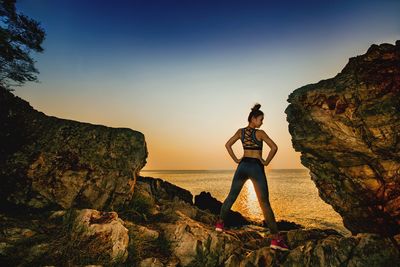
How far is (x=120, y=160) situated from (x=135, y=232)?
Answer: 2.54 m

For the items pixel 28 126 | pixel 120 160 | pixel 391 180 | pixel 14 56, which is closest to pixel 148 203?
pixel 120 160

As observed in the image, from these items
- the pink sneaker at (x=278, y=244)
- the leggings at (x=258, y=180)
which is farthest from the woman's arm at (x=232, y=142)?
the pink sneaker at (x=278, y=244)

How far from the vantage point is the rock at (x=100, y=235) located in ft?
17.3

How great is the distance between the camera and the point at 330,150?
6.43 metres

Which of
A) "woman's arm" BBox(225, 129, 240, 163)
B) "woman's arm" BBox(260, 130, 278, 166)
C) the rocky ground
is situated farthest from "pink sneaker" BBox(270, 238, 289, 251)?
"woman's arm" BBox(225, 129, 240, 163)

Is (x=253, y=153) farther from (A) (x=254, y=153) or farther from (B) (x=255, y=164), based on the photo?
(B) (x=255, y=164)

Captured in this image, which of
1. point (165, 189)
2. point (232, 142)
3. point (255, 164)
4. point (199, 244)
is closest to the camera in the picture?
point (255, 164)

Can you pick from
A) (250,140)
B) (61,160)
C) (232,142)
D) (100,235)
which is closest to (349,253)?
(250,140)

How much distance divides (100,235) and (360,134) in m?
6.36

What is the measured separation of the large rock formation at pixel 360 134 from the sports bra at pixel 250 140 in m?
1.51

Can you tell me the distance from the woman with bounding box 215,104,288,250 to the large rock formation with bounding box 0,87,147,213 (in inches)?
136

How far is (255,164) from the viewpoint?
6047 mm

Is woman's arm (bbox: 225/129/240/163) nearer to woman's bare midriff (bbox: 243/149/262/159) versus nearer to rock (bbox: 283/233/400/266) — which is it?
woman's bare midriff (bbox: 243/149/262/159)

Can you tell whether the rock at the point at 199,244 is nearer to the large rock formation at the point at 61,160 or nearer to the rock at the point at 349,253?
the rock at the point at 349,253
